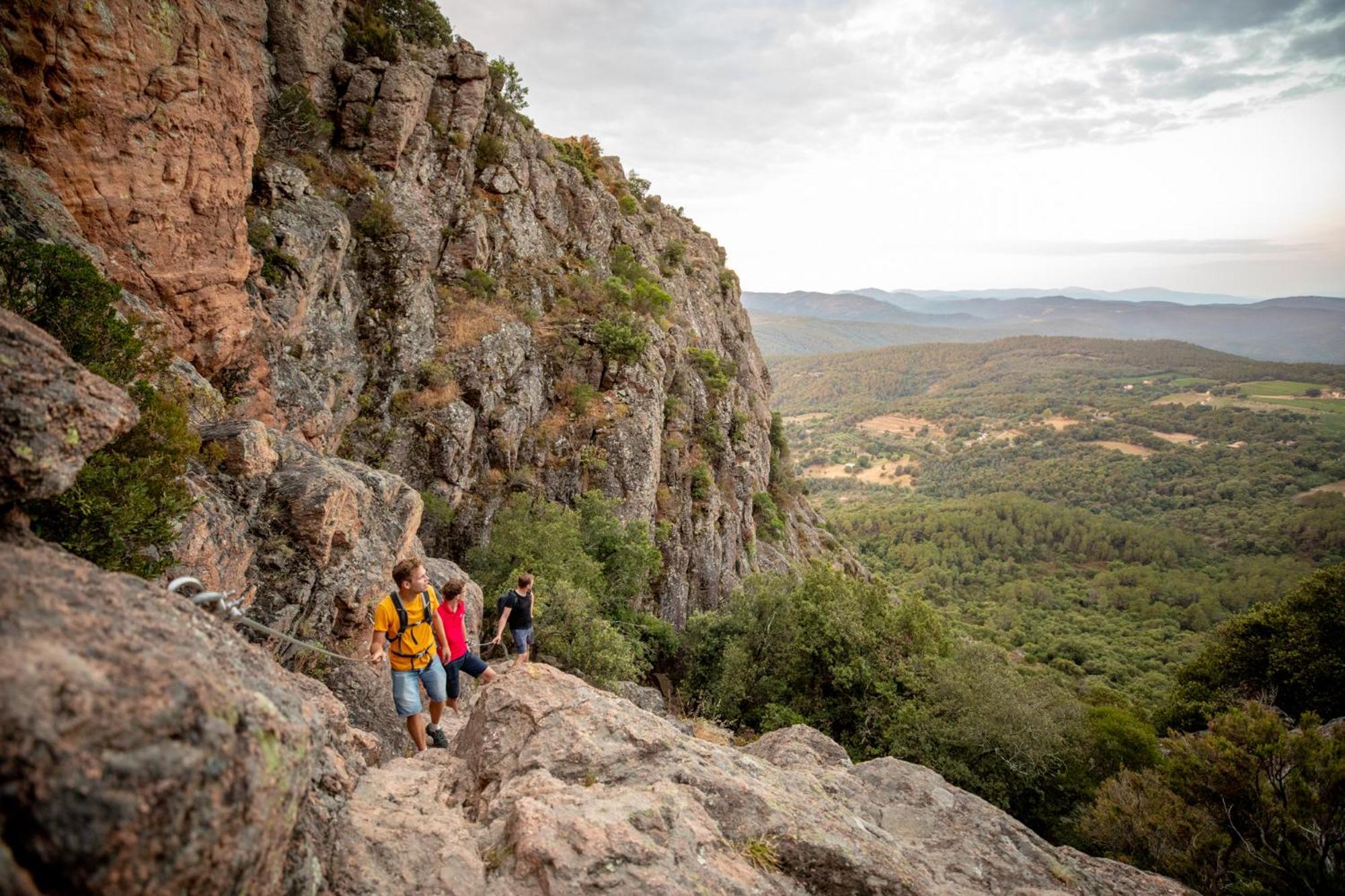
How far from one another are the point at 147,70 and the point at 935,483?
19330 centimetres

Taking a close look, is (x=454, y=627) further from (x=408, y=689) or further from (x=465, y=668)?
(x=408, y=689)

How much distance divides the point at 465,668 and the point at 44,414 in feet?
22.3

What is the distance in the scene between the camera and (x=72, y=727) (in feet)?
7.84

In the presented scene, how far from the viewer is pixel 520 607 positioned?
35.3 feet

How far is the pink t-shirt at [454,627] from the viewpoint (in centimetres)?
880

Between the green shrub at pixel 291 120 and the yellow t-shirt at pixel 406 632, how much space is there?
20.0 m

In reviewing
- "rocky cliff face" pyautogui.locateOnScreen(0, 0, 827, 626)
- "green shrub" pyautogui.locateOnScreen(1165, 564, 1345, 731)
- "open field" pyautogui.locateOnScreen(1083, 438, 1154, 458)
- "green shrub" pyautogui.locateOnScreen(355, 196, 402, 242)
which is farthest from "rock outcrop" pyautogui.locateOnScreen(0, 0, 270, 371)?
"open field" pyautogui.locateOnScreen(1083, 438, 1154, 458)

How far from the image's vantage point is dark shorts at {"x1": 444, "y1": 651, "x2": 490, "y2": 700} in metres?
9.38

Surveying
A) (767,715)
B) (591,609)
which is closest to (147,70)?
(591,609)

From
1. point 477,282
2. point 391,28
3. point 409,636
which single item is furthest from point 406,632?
point 391,28

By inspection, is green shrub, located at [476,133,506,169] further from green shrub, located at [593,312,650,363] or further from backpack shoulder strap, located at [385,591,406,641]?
backpack shoulder strap, located at [385,591,406,641]

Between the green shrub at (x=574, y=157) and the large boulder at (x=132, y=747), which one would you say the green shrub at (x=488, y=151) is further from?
the large boulder at (x=132, y=747)

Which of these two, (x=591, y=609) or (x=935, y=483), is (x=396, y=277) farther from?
(x=935, y=483)

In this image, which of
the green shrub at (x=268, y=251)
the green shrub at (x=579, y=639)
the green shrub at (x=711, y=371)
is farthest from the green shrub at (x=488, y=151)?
the green shrub at (x=579, y=639)
